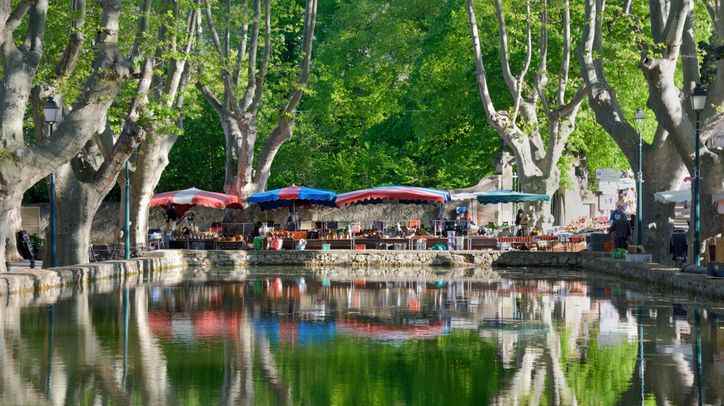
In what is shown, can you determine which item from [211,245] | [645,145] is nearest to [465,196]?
[211,245]

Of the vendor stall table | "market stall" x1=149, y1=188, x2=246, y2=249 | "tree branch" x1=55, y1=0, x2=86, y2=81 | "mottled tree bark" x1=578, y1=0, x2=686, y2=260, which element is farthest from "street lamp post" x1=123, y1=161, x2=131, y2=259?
"mottled tree bark" x1=578, y1=0, x2=686, y2=260

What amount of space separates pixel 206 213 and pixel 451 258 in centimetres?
1334

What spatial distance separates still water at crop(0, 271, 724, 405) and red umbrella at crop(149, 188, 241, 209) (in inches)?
788

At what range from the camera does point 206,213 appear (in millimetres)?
55406

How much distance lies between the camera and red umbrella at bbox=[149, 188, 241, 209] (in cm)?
4866

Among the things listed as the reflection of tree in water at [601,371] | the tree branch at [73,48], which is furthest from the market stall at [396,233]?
the reflection of tree in water at [601,371]

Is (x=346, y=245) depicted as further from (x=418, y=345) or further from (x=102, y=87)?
(x=418, y=345)

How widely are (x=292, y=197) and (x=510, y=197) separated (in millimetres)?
7162

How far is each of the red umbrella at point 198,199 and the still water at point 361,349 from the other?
20026 millimetres

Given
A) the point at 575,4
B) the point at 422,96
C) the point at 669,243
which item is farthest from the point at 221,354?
the point at 422,96

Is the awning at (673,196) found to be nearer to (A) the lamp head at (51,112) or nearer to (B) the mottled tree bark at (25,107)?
(B) the mottled tree bark at (25,107)

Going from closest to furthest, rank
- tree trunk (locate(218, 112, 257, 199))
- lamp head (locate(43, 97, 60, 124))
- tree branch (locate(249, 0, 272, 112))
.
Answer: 1. lamp head (locate(43, 97, 60, 124))
2. tree branch (locate(249, 0, 272, 112))
3. tree trunk (locate(218, 112, 257, 199))

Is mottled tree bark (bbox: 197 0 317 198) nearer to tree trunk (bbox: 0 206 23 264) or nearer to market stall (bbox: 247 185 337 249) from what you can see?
market stall (bbox: 247 185 337 249)

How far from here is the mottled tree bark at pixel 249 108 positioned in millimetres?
50000
